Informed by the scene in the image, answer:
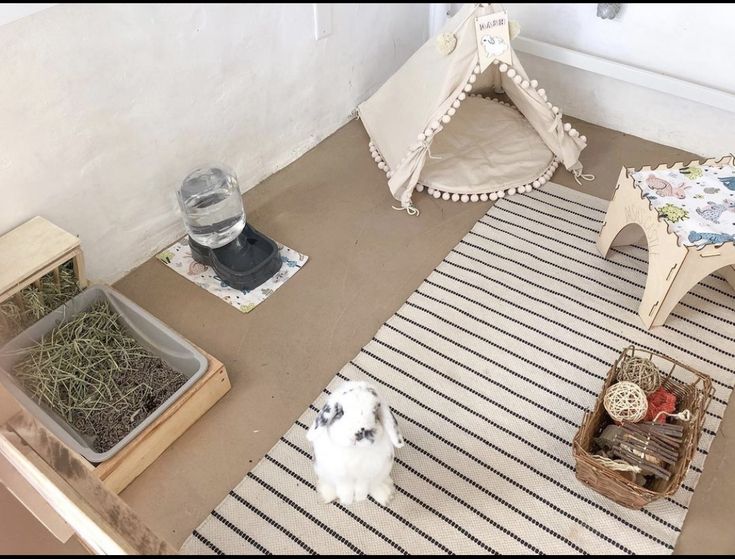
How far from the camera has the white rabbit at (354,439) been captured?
123cm

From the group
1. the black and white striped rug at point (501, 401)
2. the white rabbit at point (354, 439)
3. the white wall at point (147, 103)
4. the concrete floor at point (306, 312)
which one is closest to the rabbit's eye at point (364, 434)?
the white rabbit at point (354, 439)

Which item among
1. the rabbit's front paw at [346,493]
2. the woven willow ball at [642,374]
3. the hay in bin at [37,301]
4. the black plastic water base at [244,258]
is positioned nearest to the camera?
the rabbit's front paw at [346,493]

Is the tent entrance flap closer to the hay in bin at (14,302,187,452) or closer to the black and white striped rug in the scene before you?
the black and white striped rug

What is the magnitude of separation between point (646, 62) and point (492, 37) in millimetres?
720

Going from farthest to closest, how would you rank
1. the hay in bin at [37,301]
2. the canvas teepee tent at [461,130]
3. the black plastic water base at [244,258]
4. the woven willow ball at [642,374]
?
the canvas teepee tent at [461,130] → the black plastic water base at [244,258] → the hay in bin at [37,301] → the woven willow ball at [642,374]

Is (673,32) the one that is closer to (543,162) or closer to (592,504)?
(543,162)

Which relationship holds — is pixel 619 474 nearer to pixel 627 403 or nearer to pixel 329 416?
pixel 627 403

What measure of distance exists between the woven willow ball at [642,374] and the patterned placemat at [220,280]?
0.95 m

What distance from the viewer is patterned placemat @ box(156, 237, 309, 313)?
1854 mm

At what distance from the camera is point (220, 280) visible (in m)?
1.91

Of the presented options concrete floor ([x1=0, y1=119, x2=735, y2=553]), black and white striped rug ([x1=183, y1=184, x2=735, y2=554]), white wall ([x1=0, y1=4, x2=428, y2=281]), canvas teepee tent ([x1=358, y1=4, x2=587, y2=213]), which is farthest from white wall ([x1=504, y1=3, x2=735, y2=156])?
white wall ([x1=0, y1=4, x2=428, y2=281])

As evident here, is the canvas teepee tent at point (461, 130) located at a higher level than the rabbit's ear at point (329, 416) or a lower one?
higher

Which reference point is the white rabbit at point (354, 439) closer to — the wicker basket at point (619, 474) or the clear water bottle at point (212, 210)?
the wicker basket at point (619, 474)

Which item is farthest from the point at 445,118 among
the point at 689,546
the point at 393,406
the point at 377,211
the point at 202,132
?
the point at 689,546
